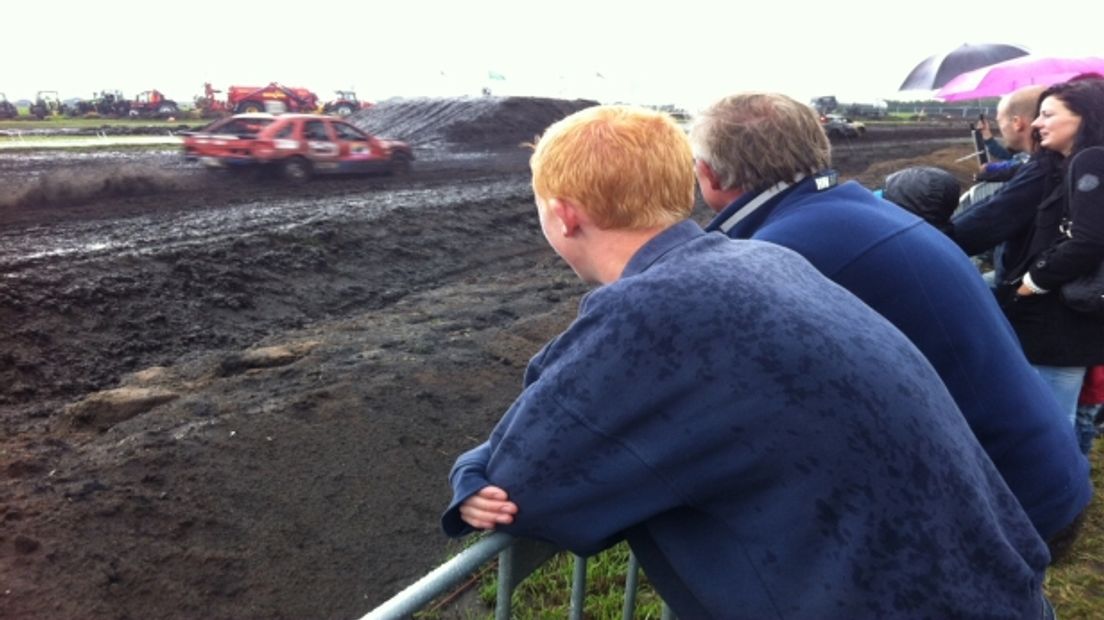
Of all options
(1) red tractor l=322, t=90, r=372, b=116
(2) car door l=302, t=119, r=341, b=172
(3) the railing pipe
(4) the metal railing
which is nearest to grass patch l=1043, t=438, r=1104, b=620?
(4) the metal railing

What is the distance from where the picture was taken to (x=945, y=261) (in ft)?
6.68

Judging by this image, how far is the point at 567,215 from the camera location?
1717 millimetres

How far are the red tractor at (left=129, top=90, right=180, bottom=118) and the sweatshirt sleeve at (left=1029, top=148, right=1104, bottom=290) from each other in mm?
40451

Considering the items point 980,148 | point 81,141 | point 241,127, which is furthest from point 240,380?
point 81,141

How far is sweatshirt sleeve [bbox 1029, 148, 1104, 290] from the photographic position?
3180 millimetres

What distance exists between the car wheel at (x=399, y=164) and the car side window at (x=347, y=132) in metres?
1.09

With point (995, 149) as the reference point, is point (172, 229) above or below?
below

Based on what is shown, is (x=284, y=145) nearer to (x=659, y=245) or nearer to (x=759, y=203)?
(x=759, y=203)

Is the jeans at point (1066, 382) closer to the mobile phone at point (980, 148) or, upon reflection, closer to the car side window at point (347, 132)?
the mobile phone at point (980, 148)

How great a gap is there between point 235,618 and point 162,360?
4.31 m

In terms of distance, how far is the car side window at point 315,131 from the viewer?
16.9m

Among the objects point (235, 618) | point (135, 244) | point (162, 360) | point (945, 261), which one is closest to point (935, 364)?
point (945, 261)

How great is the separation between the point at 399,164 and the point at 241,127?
366cm

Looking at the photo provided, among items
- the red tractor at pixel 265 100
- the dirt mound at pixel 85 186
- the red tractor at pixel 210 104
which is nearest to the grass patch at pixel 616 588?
the dirt mound at pixel 85 186
